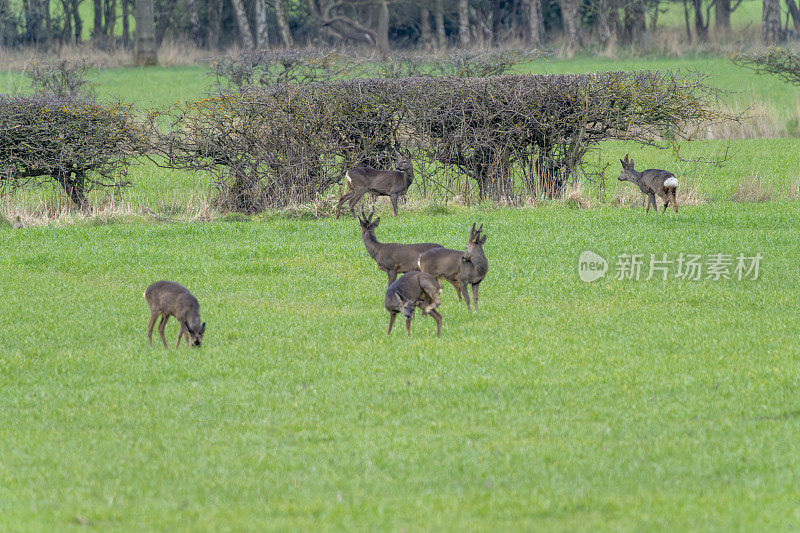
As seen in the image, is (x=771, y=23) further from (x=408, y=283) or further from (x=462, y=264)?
(x=408, y=283)

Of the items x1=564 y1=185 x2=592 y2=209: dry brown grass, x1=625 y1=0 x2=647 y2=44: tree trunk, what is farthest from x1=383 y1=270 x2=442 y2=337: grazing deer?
x1=625 y1=0 x2=647 y2=44: tree trunk

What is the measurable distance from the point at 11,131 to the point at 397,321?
11184 millimetres

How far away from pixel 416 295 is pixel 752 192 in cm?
1183

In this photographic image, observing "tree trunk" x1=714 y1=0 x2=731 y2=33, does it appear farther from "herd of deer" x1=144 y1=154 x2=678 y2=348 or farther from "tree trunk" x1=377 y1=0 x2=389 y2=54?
"herd of deer" x1=144 y1=154 x2=678 y2=348

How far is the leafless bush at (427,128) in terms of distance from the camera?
19.5 meters

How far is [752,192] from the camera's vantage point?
782 inches

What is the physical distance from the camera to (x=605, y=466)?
652 cm

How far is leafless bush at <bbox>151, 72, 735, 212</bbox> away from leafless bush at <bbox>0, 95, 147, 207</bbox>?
784mm

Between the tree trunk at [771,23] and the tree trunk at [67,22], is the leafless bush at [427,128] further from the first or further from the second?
the tree trunk at [67,22]

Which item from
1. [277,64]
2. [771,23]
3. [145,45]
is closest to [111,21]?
[145,45]

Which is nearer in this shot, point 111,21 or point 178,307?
point 178,307

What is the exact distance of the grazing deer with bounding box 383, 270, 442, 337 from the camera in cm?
1000

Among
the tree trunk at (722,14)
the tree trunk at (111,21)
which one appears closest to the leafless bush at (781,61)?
the tree trunk at (722,14)

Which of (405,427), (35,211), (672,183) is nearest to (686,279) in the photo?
(672,183)
